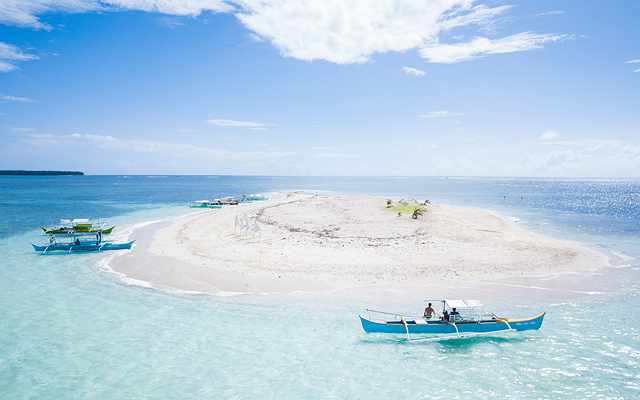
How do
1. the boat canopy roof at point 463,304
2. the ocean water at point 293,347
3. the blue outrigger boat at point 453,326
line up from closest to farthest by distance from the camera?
1. the ocean water at point 293,347
2. the boat canopy roof at point 463,304
3. the blue outrigger boat at point 453,326

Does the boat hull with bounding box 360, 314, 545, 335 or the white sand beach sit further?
the white sand beach

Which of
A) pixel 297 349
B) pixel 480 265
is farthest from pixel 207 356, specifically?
pixel 480 265

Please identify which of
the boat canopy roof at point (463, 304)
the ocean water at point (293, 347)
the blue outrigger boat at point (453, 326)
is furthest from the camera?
the blue outrigger boat at point (453, 326)

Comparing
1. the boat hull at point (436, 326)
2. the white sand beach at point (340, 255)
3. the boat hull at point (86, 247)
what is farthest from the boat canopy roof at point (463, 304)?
the boat hull at point (86, 247)

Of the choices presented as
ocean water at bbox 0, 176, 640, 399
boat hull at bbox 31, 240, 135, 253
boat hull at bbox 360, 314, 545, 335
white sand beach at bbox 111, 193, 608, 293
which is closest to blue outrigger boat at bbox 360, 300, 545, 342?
boat hull at bbox 360, 314, 545, 335

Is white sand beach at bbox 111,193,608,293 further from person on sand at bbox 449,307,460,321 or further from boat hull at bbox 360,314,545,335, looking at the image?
person on sand at bbox 449,307,460,321

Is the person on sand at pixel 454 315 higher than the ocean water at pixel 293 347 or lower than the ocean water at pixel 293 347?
higher

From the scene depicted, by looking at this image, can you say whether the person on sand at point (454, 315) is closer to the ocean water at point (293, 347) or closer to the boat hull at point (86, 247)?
the ocean water at point (293, 347)

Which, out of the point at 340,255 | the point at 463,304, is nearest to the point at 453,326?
the point at 463,304
